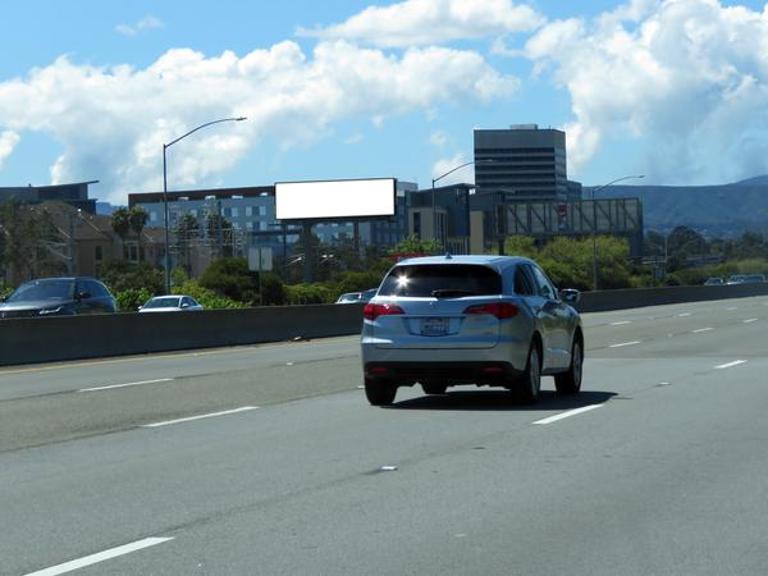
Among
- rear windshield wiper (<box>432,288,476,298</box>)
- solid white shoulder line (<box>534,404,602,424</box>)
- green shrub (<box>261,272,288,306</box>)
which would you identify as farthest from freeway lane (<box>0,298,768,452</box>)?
green shrub (<box>261,272,288,306</box>)

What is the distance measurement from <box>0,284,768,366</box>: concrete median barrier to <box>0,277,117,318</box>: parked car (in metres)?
2.06

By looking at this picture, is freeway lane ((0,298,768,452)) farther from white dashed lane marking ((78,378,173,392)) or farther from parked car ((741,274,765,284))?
parked car ((741,274,765,284))

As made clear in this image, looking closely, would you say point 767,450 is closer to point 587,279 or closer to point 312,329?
point 312,329

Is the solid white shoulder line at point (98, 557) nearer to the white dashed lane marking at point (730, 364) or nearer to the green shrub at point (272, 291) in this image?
the white dashed lane marking at point (730, 364)

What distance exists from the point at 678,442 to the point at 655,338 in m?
21.8

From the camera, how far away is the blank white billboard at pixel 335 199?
105m

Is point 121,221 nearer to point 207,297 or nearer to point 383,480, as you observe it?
point 207,297

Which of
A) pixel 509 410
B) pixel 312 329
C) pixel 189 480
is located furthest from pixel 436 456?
pixel 312 329

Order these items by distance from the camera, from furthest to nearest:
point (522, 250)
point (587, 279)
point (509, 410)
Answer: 1. point (522, 250)
2. point (587, 279)
3. point (509, 410)

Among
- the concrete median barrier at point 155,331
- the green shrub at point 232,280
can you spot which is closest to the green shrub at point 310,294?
the green shrub at point 232,280

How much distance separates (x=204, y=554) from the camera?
8047 mm

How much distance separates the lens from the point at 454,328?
1598 cm

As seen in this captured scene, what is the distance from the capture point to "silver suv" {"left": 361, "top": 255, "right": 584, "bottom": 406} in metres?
15.9

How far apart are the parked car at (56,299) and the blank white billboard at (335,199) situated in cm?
7009
